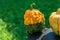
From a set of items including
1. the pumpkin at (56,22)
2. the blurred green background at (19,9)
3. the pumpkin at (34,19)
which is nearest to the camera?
the pumpkin at (56,22)

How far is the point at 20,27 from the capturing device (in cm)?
420

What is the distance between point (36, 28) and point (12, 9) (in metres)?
2.33

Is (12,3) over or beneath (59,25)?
over

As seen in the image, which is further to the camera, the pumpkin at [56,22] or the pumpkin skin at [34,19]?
the pumpkin skin at [34,19]

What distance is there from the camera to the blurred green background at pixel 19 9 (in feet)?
14.1

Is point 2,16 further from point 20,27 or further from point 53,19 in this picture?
point 53,19

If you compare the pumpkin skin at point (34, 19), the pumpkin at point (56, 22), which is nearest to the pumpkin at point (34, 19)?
the pumpkin skin at point (34, 19)

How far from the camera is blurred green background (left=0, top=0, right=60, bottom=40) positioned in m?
4.29

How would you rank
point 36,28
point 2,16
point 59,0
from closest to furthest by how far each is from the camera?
point 36,28
point 2,16
point 59,0

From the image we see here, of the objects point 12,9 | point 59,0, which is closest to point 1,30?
point 12,9

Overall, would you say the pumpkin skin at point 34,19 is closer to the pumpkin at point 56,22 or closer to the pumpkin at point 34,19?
the pumpkin at point 34,19

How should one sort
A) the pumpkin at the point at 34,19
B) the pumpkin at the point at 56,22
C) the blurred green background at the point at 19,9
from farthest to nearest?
the blurred green background at the point at 19,9
the pumpkin at the point at 34,19
the pumpkin at the point at 56,22

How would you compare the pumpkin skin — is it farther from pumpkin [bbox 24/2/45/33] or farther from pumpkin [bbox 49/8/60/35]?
pumpkin [bbox 49/8/60/35]

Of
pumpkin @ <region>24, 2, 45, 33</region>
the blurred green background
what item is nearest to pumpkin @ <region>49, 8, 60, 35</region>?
pumpkin @ <region>24, 2, 45, 33</region>
